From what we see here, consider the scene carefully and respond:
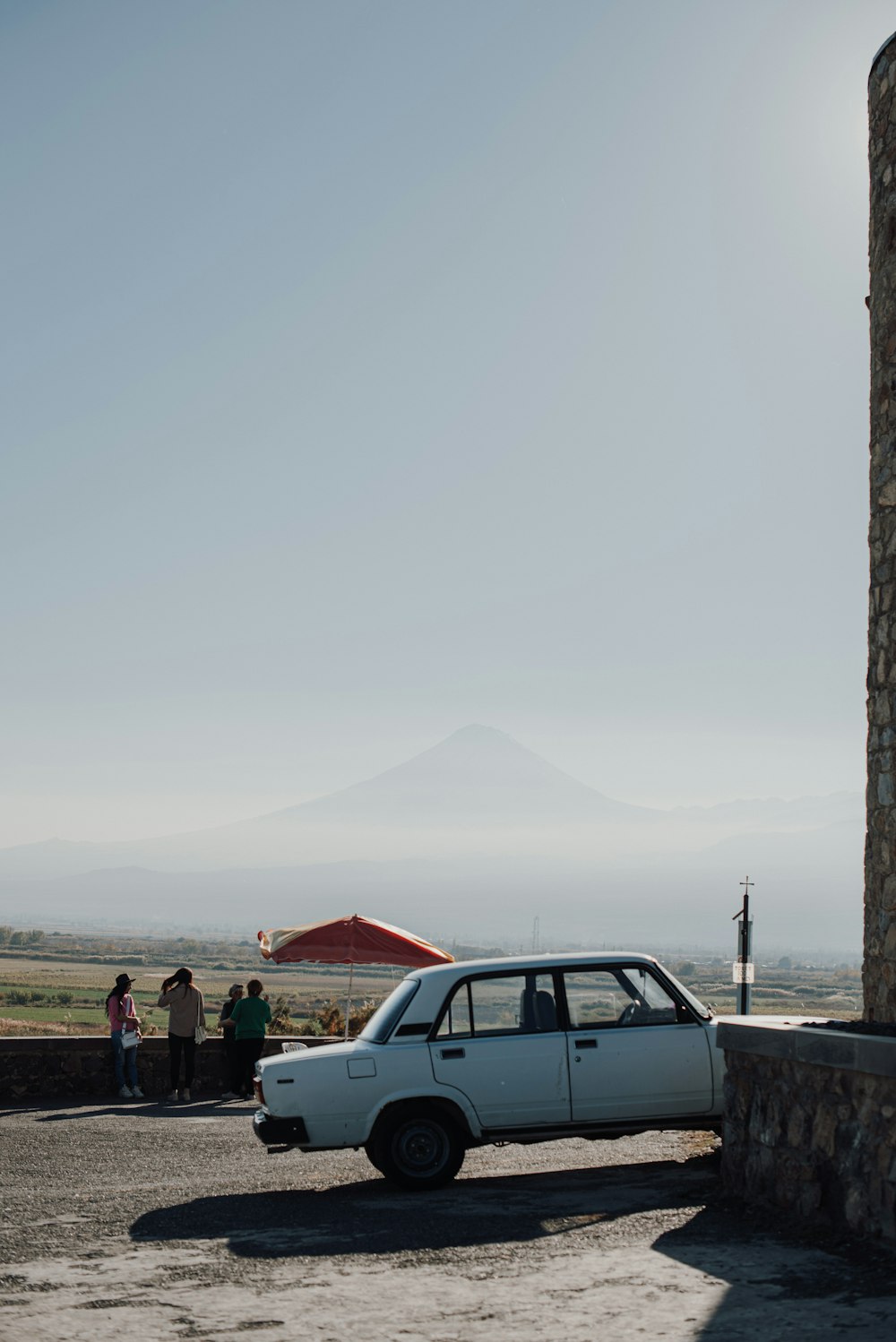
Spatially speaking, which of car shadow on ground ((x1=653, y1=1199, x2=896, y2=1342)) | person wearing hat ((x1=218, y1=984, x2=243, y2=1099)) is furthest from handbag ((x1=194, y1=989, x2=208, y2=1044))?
car shadow on ground ((x1=653, y1=1199, x2=896, y2=1342))

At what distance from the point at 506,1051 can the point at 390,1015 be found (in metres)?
0.91

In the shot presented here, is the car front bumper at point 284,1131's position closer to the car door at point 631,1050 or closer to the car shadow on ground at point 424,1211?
the car shadow on ground at point 424,1211

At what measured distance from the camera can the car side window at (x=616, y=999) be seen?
32.3 feet

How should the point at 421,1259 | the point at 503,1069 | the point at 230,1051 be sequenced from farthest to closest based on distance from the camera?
the point at 230,1051 → the point at 503,1069 → the point at 421,1259

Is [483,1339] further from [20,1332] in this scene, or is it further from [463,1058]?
[463,1058]

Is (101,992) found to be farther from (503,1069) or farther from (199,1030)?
→ (503,1069)

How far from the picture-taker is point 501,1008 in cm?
986

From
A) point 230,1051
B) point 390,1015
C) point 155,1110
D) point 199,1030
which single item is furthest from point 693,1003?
point 199,1030

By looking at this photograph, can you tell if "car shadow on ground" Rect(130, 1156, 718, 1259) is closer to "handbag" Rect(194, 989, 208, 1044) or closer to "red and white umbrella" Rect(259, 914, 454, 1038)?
"handbag" Rect(194, 989, 208, 1044)

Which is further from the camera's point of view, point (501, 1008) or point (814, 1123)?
point (501, 1008)

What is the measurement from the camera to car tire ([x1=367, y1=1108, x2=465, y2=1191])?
9.34 metres

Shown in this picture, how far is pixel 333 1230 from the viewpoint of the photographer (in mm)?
7996

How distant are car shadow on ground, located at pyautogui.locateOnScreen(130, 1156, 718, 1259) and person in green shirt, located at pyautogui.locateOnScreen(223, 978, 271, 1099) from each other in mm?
6697

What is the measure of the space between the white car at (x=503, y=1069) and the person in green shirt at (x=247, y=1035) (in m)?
6.89
